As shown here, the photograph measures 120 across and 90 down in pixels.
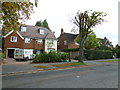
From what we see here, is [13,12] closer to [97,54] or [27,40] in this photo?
[27,40]

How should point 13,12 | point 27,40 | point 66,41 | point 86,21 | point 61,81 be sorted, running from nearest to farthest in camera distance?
point 61,81 → point 13,12 → point 86,21 → point 27,40 → point 66,41

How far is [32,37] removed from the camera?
102 feet

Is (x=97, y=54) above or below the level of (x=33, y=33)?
below

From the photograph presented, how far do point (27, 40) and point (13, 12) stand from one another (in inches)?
828

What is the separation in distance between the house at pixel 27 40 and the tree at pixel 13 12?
14300mm

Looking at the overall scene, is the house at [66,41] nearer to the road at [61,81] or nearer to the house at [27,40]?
the house at [27,40]

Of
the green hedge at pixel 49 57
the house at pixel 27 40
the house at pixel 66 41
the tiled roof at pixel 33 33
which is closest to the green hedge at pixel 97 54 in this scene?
the green hedge at pixel 49 57

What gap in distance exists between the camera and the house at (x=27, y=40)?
27.5 m

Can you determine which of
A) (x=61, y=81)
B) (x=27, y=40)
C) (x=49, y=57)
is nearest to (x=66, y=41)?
(x=27, y=40)

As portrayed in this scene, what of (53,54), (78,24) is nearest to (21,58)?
(53,54)

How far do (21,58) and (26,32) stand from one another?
10.7 m

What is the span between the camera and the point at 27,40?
99.9 ft

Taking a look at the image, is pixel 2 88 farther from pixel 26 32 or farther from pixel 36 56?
pixel 26 32

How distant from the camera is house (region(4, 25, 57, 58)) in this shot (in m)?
27.5
